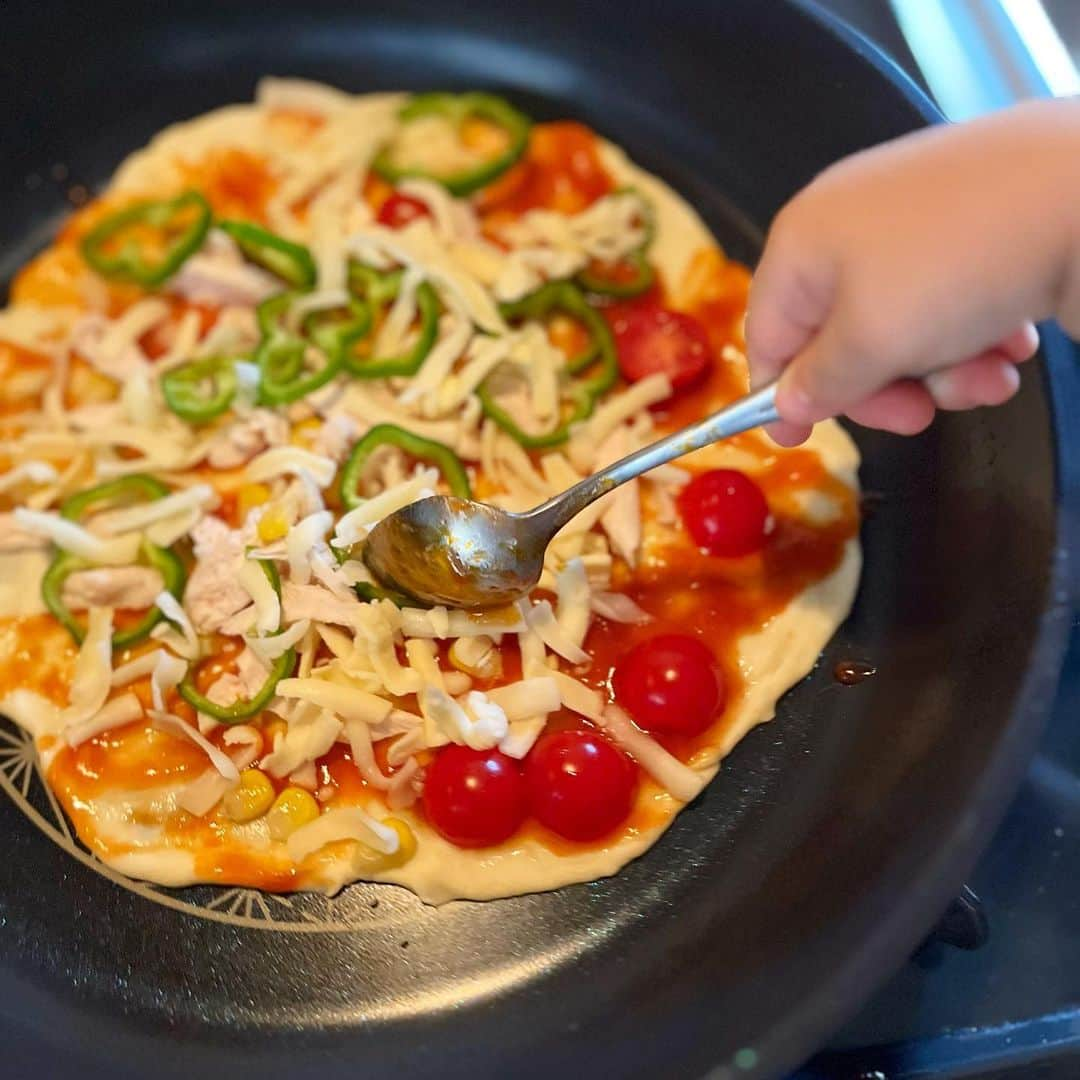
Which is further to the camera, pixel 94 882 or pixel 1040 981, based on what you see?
pixel 94 882

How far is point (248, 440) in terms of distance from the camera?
6.53 ft

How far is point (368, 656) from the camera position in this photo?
1.71m

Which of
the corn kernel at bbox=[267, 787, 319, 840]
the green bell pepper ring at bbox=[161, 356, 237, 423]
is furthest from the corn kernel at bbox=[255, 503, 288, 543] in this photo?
the corn kernel at bbox=[267, 787, 319, 840]

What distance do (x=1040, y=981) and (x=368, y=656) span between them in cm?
115

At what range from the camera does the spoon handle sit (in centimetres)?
134

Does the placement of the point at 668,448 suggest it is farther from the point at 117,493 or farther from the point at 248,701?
the point at 117,493

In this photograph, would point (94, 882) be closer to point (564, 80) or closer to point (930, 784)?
point (930, 784)

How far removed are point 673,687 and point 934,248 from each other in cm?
88

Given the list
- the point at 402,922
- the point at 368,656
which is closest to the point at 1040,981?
the point at 402,922

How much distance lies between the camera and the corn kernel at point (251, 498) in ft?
6.32

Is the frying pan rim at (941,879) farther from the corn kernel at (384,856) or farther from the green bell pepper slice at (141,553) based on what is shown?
the green bell pepper slice at (141,553)

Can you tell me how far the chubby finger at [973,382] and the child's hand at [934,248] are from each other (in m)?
0.10

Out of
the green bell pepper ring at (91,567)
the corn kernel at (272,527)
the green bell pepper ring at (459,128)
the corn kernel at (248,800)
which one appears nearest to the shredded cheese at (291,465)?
the corn kernel at (272,527)

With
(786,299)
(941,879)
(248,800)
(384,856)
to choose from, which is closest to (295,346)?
(248,800)
